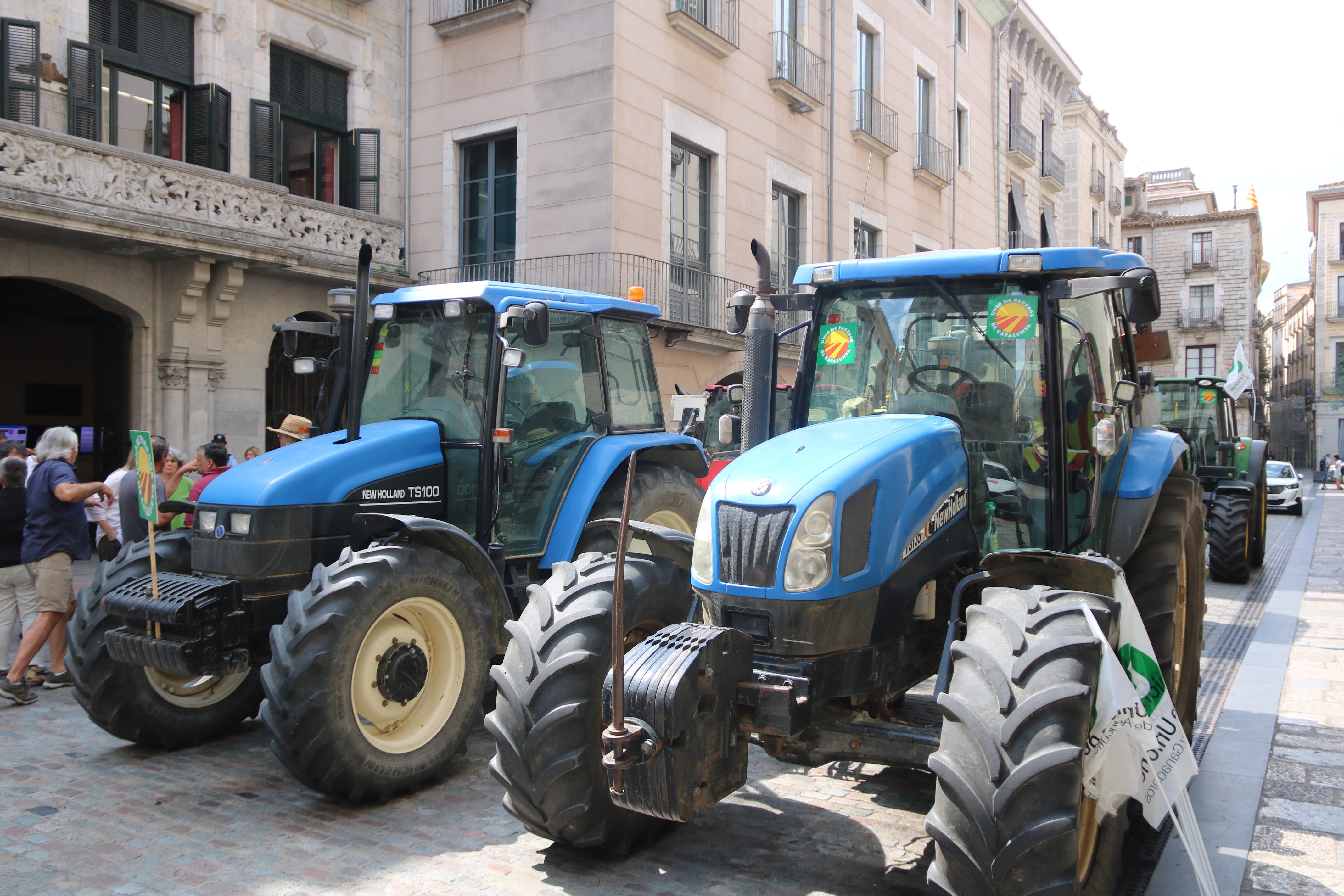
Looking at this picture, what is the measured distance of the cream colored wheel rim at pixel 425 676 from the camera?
15.0ft

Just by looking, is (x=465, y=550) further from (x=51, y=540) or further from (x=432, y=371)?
(x=51, y=540)

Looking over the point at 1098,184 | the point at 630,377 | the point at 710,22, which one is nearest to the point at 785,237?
the point at 710,22

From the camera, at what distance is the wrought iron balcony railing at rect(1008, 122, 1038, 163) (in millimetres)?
27922

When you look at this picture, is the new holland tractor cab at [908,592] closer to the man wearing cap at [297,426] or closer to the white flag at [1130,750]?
the white flag at [1130,750]

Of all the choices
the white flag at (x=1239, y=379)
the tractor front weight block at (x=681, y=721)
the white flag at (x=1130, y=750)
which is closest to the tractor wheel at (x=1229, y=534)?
the white flag at (x=1239, y=379)

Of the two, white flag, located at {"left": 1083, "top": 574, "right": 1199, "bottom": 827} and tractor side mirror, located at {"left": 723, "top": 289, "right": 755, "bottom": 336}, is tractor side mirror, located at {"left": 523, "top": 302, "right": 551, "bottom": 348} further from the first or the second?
white flag, located at {"left": 1083, "top": 574, "right": 1199, "bottom": 827}

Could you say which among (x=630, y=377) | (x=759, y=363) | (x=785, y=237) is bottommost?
(x=759, y=363)

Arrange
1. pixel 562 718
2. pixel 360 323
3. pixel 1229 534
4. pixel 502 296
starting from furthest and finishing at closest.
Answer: pixel 1229 534 → pixel 502 296 → pixel 360 323 → pixel 562 718

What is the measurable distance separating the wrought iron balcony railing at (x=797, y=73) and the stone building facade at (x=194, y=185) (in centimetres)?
641

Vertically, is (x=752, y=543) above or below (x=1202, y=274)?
below

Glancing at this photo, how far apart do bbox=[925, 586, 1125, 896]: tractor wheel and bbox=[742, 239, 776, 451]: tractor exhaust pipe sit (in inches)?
67.7

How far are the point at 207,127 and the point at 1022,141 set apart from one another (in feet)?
76.1

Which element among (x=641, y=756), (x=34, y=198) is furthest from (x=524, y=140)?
(x=641, y=756)

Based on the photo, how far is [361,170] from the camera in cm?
1477
